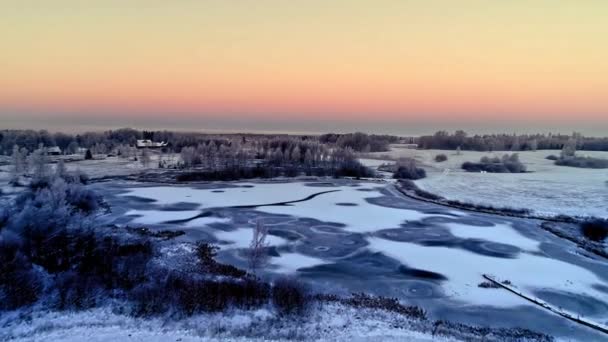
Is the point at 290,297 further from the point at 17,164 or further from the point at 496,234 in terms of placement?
the point at 17,164

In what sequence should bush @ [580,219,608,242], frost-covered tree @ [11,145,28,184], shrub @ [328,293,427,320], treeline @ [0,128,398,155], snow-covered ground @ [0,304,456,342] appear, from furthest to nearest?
treeline @ [0,128,398,155]
frost-covered tree @ [11,145,28,184]
bush @ [580,219,608,242]
shrub @ [328,293,427,320]
snow-covered ground @ [0,304,456,342]

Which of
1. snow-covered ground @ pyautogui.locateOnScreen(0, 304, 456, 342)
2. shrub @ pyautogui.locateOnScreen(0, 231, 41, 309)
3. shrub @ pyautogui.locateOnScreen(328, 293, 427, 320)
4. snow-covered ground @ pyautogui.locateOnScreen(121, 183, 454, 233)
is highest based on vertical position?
shrub @ pyautogui.locateOnScreen(0, 231, 41, 309)

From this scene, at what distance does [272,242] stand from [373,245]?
637 cm

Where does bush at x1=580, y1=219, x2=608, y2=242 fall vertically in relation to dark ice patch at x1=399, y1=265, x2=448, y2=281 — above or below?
above

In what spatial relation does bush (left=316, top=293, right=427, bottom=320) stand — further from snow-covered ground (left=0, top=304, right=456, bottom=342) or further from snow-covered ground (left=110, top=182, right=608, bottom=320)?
snow-covered ground (left=110, top=182, right=608, bottom=320)

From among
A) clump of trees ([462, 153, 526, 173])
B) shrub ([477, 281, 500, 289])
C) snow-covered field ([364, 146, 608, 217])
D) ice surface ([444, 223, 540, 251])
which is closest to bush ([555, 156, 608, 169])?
clump of trees ([462, 153, 526, 173])

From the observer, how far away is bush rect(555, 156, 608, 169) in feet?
274

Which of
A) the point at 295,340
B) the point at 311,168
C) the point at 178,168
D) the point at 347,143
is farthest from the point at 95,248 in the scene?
the point at 347,143

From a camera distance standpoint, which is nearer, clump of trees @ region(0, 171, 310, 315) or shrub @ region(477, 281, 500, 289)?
clump of trees @ region(0, 171, 310, 315)

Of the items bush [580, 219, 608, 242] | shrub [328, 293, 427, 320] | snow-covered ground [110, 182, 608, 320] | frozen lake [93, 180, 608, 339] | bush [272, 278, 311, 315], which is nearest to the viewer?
bush [272, 278, 311, 315]

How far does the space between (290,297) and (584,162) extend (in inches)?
3724

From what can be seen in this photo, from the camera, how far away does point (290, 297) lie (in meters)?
14.4

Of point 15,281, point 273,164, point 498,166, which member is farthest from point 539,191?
point 15,281

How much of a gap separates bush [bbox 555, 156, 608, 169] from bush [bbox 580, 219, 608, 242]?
6393 cm
